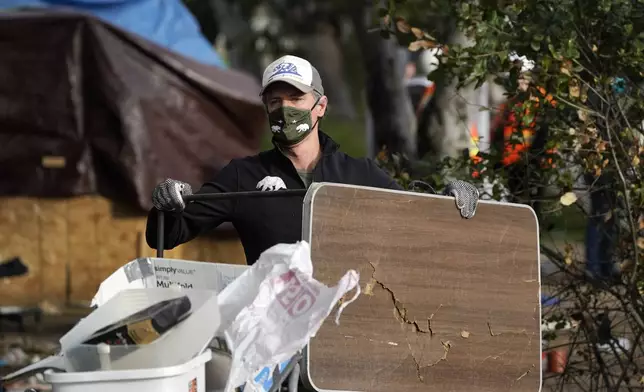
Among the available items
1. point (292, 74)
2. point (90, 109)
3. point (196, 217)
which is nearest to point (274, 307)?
point (196, 217)

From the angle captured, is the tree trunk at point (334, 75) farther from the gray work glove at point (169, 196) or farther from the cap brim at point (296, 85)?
the gray work glove at point (169, 196)

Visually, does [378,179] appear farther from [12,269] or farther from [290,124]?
[12,269]

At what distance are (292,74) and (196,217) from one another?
2.27 feet

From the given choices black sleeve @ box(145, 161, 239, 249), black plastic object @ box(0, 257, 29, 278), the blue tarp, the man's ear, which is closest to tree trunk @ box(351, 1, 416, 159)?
the blue tarp

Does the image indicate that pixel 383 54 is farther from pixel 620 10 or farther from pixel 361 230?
pixel 361 230

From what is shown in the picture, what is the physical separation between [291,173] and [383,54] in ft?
32.7

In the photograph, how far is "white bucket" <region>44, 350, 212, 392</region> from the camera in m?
3.85

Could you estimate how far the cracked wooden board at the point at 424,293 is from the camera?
4.52 m

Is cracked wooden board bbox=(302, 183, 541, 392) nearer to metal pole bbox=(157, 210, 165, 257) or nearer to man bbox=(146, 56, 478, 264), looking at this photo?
man bbox=(146, 56, 478, 264)

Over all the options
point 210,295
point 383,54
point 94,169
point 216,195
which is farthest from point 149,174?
point 210,295

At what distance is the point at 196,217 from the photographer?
5359mm

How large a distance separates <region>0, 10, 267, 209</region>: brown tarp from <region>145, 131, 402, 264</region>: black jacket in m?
6.60

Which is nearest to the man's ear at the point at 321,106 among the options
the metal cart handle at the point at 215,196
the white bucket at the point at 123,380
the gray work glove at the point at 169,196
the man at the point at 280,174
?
the man at the point at 280,174

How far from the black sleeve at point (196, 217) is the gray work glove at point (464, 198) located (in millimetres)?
968
